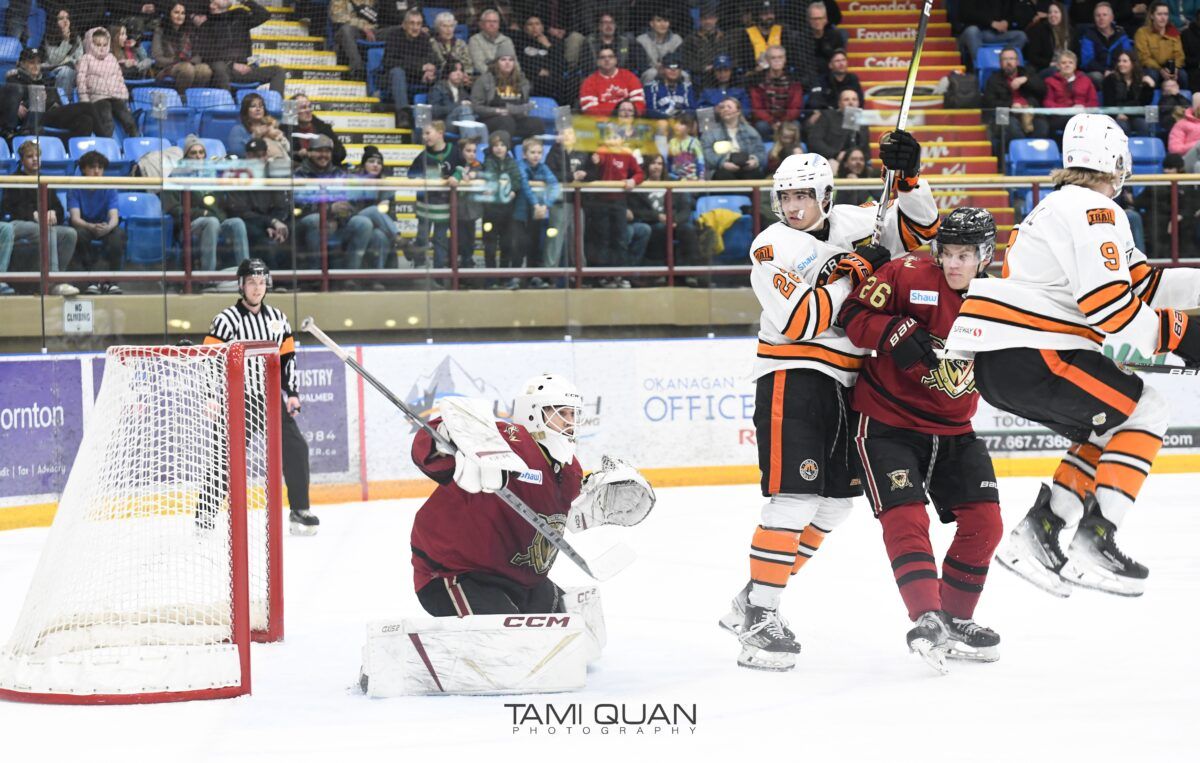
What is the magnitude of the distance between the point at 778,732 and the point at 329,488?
193 inches

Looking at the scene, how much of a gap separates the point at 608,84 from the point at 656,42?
541mm

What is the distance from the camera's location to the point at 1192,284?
3418 millimetres

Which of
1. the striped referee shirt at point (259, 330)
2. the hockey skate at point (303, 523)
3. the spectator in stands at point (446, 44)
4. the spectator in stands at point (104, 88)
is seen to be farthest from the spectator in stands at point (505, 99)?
the hockey skate at point (303, 523)

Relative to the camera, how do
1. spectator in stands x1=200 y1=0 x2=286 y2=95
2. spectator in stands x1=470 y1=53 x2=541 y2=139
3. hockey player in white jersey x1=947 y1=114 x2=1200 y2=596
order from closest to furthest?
hockey player in white jersey x1=947 y1=114 x2=1200 y2=596, spectator in stands x1=470 y1=53 x2=541 y2=139, spectator in stands x1=200 y1=0 x2=286 y2=95

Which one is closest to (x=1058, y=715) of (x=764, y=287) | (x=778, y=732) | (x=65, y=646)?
(x=778, y=732)

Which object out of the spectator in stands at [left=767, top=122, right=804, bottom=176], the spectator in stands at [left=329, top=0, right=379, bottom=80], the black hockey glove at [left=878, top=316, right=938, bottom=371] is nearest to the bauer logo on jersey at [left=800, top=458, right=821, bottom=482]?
the black hockey glove at [left=878, top=316, right=938, bottom=371]

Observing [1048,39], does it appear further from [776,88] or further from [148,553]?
[148,553]

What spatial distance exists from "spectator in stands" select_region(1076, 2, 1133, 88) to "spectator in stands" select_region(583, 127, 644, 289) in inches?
167

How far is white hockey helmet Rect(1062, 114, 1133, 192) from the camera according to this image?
11.1 ft

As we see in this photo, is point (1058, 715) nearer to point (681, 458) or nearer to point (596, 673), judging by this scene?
point (596, 673)

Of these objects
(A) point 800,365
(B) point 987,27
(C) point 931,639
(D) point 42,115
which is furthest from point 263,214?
(B) point 987,27

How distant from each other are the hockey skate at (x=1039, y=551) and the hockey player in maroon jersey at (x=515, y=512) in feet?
3.01

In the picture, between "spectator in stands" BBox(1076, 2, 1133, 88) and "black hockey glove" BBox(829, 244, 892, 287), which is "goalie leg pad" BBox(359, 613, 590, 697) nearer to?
"black hockey glove" BBox(829, 244, 892, 287)

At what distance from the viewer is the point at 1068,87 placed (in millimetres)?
10000
